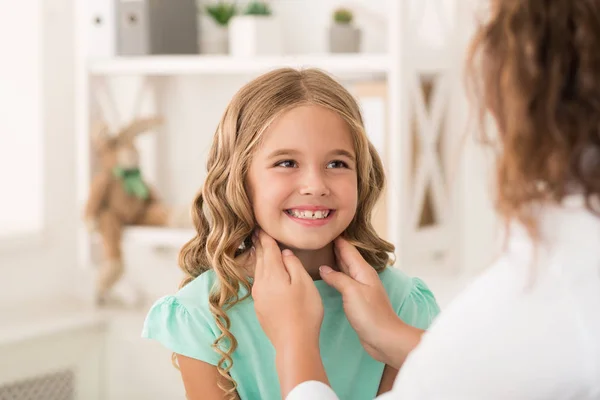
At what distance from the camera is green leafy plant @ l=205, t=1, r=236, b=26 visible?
2273mm

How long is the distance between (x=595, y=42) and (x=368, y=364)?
0.56m

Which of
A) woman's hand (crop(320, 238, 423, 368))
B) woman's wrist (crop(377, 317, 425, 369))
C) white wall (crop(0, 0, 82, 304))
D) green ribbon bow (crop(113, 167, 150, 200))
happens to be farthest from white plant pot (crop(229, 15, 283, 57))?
woman's wrist (crop(377, 317, 425, 369))

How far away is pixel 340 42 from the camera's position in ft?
6.68

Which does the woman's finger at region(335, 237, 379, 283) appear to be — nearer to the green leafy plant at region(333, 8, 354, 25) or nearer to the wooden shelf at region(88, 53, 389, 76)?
the wooden shelf at region(88, 53, 389, 76)

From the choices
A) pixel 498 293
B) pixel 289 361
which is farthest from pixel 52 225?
pixel 498 293

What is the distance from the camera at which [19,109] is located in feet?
8.31

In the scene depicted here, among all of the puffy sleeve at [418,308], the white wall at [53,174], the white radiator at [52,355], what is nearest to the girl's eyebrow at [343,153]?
the puffy sleeve at [418,308]

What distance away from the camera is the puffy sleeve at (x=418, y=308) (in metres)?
1.13

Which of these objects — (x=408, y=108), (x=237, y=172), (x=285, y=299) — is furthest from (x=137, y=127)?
(x=285, y=299)

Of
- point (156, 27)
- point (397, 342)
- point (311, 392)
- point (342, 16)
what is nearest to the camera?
point (311, 392)

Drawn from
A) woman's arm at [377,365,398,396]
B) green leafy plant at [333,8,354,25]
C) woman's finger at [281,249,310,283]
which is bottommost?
woman's arm at [377,365,398,396]

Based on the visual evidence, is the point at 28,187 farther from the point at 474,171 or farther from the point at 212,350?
the point at 212,350

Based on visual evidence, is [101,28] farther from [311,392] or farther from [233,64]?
[311,392]

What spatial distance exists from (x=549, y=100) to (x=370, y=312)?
1.23 ft
